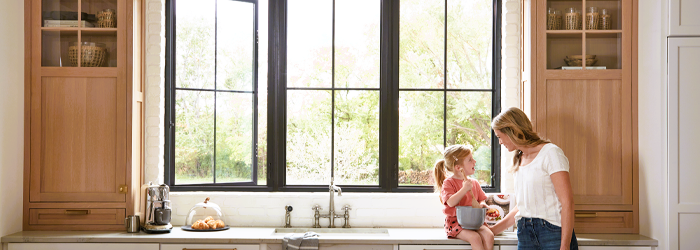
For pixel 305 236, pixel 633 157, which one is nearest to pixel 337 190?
pixel 305 236

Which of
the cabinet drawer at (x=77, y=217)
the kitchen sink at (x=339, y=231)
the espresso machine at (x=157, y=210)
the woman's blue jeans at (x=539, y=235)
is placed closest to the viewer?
the woman's blue jeans at (x=539, y=235)

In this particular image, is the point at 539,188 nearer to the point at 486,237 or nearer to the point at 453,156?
the point at 486,237

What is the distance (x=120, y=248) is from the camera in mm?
3219

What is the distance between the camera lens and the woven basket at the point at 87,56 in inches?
137

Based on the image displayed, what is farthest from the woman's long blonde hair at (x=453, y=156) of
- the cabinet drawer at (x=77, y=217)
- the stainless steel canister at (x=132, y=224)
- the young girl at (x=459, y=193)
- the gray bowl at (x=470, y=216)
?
the cabinet drawer at (x=77, y=217)

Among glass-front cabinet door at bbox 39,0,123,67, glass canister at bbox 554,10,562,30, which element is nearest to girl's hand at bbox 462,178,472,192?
glass canister at bbox 554,10,562,30

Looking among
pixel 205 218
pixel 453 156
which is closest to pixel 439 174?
pixel 453 156

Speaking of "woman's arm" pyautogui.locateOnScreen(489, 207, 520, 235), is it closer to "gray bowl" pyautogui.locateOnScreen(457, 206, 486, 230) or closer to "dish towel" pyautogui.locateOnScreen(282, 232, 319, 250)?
"gray bowl" pyautogui.locateOnScreen(457, 206, 486, 230)

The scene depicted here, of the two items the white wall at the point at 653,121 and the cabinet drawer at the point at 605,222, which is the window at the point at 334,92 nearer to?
the cabinet drawer at the point at 605,222

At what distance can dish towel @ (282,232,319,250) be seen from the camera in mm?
3166

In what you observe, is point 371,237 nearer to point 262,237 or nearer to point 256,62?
point 262,237

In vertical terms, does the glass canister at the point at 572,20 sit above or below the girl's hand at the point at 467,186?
above

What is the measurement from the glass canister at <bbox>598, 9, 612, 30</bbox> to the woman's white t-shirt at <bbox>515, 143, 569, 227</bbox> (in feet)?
3.80

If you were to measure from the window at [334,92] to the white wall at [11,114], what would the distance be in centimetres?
96
